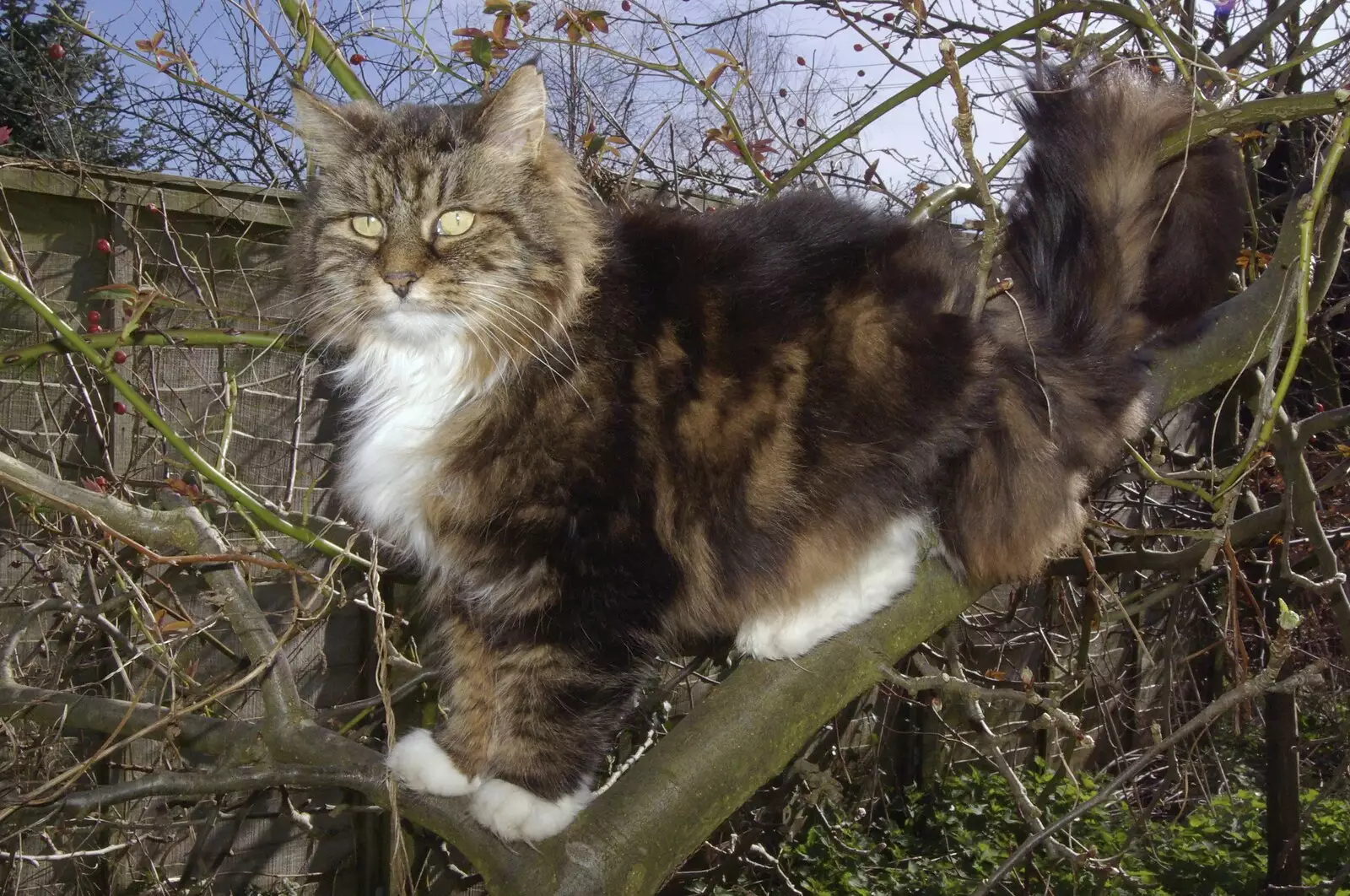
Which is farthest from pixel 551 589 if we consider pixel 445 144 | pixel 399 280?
pixel 445 144

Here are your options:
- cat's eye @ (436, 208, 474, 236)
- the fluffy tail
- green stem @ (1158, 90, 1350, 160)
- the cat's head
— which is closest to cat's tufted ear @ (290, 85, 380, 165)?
the cat's head

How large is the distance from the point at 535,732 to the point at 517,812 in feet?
0.52

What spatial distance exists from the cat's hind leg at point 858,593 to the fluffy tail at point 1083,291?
0.09 metres

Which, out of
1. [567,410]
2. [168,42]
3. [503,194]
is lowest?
[567,410]

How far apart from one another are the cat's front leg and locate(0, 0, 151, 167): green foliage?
3780 mm

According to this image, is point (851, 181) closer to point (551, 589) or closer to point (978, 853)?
point (551, 589)

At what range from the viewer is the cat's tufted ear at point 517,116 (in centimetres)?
177

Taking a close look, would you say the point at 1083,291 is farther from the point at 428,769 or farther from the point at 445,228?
the point at 428,769

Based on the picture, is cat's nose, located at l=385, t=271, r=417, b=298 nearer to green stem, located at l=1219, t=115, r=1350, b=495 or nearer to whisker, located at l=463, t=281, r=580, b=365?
whisker, located at l=463, t=281, r=580, b=365

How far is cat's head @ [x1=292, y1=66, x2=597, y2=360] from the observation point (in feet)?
5.68

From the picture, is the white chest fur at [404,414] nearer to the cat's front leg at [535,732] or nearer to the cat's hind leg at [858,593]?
the cat's front leg at [535,732]

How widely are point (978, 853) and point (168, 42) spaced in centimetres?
464

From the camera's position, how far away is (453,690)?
190 centimetres

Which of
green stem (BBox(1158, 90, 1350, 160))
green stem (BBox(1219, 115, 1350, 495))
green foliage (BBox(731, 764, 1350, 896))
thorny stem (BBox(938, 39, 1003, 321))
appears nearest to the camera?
thorny stem (BBox(938, 39, 1003, 321))
